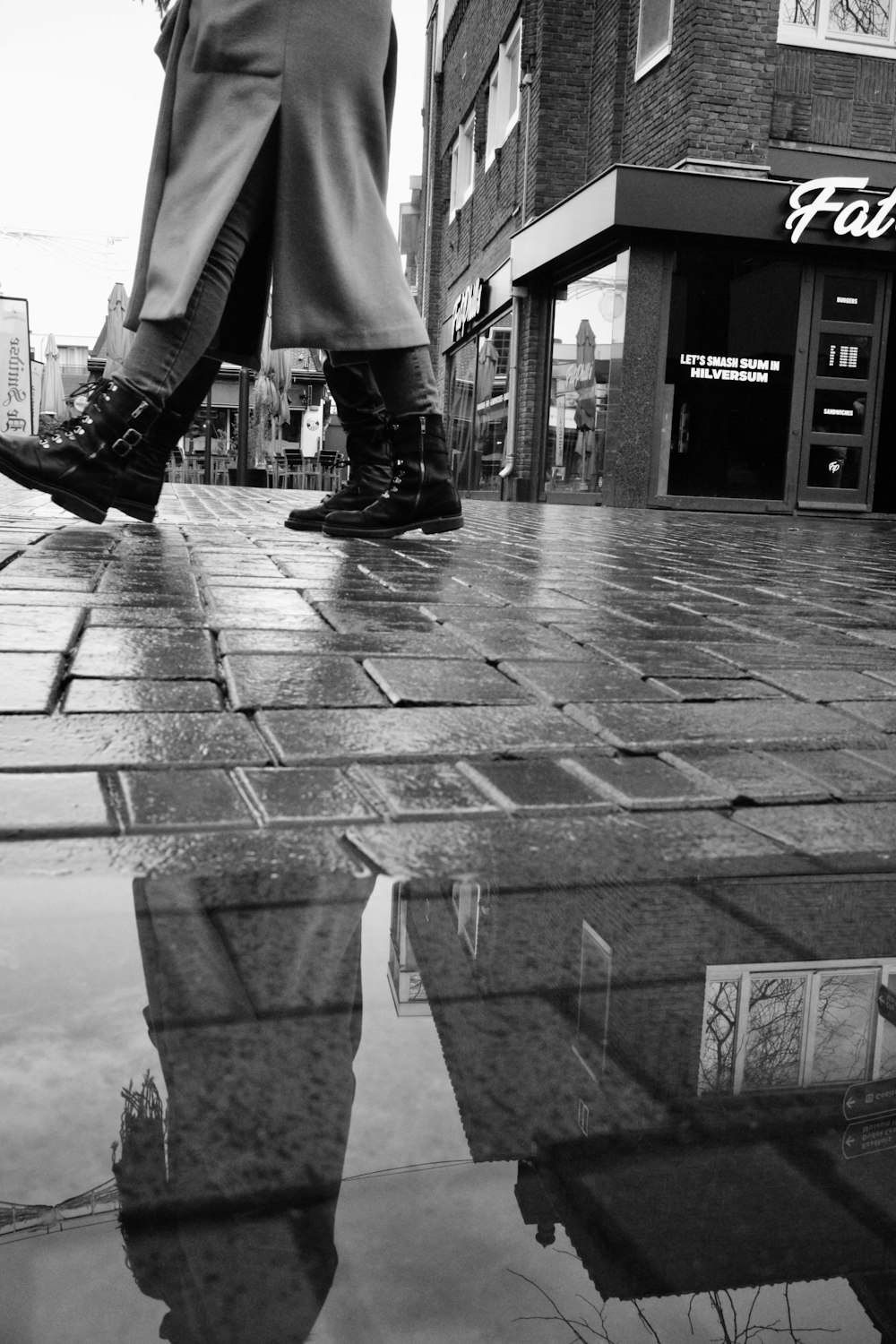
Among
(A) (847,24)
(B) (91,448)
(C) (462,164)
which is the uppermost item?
Result: (C) (462,164)

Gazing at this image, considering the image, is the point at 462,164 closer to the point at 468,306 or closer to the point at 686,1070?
the point at 468,306

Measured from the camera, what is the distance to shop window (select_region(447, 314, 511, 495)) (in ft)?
64.2

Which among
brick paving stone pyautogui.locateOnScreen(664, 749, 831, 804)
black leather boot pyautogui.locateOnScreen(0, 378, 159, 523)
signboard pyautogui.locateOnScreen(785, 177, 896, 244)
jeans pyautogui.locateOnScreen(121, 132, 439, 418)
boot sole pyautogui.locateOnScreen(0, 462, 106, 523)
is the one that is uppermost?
signboard pyautogui.locateOnScreen(785, 177, 896, 244)

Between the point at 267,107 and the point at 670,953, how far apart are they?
3402mm

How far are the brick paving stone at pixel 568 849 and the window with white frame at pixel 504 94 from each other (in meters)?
19.3

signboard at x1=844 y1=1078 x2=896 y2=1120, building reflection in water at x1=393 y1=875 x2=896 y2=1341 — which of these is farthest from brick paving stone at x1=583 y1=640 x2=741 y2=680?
signboard at x1=844 y1=1078 x2=896 y2=1120

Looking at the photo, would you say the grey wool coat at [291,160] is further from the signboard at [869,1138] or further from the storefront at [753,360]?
the storefront at [753,360]

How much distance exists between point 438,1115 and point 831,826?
0.79 metres

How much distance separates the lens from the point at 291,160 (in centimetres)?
391

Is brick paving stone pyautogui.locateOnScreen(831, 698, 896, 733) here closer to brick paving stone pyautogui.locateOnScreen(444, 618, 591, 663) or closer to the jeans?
brick paving stone pyautogui.locateOnScreen(444, 618, 591, 663)

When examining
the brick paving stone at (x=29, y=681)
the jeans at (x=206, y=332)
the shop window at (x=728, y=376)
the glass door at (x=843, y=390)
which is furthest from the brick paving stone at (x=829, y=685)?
the glass door at (x=843, y=390)

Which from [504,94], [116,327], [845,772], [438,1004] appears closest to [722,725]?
[845,772]

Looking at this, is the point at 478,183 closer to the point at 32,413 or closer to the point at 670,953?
the point at 32,413

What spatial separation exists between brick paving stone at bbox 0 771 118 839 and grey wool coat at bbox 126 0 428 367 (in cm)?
246
